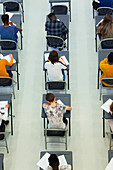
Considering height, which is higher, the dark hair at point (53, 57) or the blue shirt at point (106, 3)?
the blue shirt at point (106, 3)

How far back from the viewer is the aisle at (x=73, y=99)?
637cm

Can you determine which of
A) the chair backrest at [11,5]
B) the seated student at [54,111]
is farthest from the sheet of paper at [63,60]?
the chair backrest at [11,5]

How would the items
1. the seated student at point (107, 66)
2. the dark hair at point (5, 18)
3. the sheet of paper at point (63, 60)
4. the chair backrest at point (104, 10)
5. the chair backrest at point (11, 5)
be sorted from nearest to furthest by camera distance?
the seated student at point (107, 66)
the sheet of paper at point (63, 60)
the dark hair at point (5, 18)
the chair backrest at point (104, 10)
the chair backrest at point (11, 5)

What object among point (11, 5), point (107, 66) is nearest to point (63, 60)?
point (107, 66)

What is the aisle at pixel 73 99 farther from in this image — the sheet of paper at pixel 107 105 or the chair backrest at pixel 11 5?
the sheet of paper at pixel 107 105

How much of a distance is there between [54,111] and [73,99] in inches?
62.4

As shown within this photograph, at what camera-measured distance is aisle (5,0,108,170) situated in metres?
6.37

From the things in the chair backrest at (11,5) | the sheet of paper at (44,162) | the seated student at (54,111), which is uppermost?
the chair backrest at (11,5)

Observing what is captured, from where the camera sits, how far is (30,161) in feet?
20.7

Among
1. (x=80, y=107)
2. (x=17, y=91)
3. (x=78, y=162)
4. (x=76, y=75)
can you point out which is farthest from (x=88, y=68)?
(x=78, y=162)

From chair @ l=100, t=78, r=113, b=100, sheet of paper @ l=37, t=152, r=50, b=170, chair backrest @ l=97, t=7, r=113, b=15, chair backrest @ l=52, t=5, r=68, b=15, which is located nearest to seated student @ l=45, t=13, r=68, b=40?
chair backrest @ l=52, t=5, r=68, b=15

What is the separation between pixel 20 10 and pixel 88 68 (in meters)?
2.76

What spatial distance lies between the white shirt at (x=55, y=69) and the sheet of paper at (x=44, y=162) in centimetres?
194

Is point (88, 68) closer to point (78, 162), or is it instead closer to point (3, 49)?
point (3, 49)
